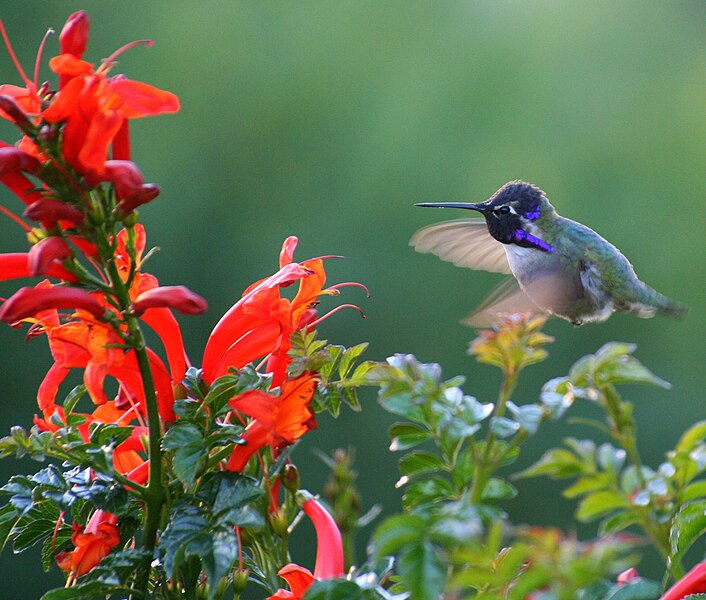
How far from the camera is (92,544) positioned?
1326 mm

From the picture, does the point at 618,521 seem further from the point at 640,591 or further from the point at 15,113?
the point at 15,113

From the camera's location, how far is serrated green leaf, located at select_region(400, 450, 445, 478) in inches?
44.9

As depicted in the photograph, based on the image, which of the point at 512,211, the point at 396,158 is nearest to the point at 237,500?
the point at 512,211

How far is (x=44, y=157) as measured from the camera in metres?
1.24

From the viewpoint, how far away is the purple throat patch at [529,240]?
2648 millimetres

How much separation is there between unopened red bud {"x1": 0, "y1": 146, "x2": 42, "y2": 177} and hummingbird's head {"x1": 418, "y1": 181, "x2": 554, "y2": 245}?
4.90 ft

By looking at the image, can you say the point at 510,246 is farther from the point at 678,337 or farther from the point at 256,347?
the point at 678,337

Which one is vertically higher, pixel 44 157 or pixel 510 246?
pixel 44 157

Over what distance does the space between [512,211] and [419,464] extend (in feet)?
5.17

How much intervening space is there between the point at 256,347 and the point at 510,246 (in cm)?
130

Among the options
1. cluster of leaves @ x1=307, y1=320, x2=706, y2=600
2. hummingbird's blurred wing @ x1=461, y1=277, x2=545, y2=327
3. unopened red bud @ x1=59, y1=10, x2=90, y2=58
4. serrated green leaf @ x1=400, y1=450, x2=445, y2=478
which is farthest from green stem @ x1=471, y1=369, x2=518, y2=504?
hummingbird's blurred wing @ x1=461, y1=277, x2=545, y2=327

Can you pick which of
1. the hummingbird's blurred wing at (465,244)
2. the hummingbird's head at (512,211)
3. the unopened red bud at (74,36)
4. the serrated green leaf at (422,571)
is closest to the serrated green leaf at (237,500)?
the serrated green leaf at (422,571)

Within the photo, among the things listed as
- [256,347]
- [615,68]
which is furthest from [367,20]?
[256,347]

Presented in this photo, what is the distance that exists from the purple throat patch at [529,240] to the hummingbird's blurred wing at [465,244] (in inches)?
8.9
